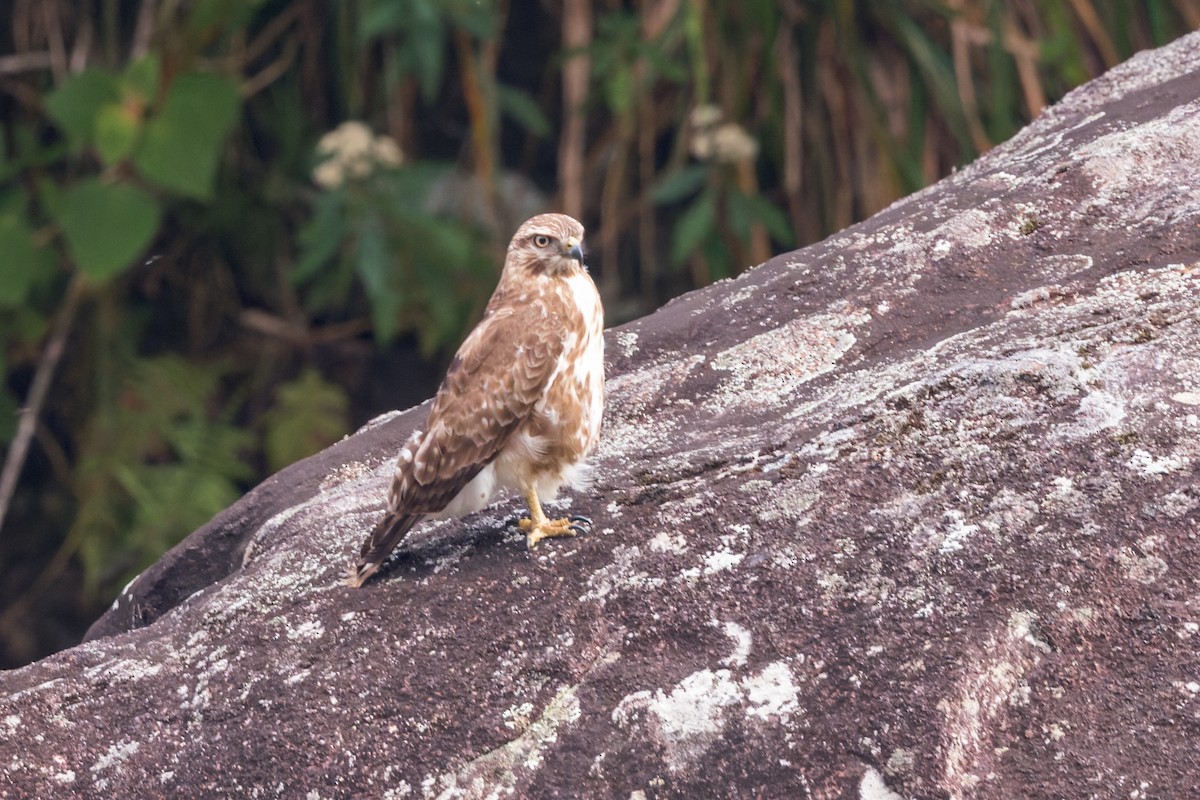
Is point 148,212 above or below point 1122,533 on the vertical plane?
above

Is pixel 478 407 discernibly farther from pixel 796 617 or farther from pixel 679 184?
pixel 679 184

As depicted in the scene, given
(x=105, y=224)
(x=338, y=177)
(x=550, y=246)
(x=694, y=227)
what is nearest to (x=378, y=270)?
(x=338, y=177)

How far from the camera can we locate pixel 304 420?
6746mm

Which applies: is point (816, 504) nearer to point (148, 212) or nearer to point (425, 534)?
point (425, 534)

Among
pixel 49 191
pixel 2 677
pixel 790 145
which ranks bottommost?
pixel 790 145

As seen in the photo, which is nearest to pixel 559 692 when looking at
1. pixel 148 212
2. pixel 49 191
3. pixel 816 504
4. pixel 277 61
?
pixel 816 504

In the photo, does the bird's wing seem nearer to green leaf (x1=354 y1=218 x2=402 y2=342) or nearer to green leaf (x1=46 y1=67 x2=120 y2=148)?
green leaf (x1=354 y1=218 x2=402 y2=342)

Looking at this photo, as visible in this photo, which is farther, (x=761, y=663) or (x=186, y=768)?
(x=186, y=768)

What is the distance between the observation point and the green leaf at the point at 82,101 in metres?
6.11

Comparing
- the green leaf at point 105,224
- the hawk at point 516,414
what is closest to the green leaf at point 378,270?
the green leaf at point 105,224

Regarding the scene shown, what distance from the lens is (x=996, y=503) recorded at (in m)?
2.47

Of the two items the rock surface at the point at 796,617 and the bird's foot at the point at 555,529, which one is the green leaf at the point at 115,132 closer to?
the rock surface at the point at 796,617

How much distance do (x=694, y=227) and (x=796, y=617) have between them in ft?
13.7

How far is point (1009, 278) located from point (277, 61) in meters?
4.73
